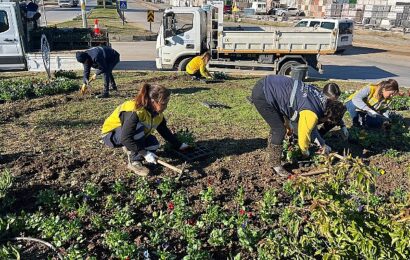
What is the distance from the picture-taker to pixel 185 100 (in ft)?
28.4

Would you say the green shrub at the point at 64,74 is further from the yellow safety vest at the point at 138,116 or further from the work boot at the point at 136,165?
the work boot at the point at 136,165

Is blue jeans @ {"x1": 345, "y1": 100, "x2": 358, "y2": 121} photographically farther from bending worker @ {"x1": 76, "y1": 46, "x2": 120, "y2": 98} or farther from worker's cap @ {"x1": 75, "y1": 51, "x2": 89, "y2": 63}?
worker's cap @ {"x1": 75, "y1": 51, "x2": 89, "y2": 63}

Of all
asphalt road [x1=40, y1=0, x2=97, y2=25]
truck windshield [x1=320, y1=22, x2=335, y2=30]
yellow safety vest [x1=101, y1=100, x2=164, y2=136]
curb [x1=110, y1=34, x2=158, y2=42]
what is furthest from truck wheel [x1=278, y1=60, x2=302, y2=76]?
asphalt road [x1=40, y1=0, x2=97, y2=25]

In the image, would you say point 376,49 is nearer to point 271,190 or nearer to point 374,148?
point 374,148

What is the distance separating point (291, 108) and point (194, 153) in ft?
5.41

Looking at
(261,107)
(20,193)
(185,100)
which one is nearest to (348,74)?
(185,100)

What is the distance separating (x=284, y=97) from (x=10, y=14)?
9858 millimetres

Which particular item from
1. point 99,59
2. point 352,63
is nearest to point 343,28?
point 352,63

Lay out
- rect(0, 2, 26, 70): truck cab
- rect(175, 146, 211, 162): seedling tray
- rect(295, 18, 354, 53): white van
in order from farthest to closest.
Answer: rect(295, 18, 354, 53): white van → rect(0, 2, 26, 70): truck cab → rect(175, 146, 211, 162): seedling tray

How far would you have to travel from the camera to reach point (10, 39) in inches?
439

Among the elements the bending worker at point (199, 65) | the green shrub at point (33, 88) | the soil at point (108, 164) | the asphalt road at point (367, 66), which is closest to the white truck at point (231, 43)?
the bending worker at point (199, 65)

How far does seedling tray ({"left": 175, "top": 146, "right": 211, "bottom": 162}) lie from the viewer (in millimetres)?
5297

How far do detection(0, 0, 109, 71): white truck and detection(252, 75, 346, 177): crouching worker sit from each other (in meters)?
7.92

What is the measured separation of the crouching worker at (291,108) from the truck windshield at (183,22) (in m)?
7.97
